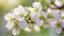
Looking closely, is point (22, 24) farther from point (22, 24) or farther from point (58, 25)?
point (58, 25)

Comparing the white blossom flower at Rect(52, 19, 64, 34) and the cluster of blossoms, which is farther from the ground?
the cluster of blossoms

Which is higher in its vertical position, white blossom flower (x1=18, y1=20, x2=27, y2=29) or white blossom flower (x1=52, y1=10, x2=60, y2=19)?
white blossom flower (x1=52, y1=10, x2=60, y2=19)

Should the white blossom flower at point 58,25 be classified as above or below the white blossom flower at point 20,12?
below

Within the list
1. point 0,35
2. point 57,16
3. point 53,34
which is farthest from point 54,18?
point 0,35

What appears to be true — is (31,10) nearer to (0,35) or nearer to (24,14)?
(24,14)

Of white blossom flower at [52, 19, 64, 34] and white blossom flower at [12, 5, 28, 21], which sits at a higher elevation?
white blossom flower at [12, 5, 28, 21]

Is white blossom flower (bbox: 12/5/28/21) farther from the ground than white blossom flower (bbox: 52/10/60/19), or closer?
farther from the ground

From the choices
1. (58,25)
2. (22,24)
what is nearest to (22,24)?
(22,24)

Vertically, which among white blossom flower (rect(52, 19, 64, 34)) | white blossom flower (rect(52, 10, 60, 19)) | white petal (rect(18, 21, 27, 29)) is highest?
white blossom flower (rect(52, 10, 60, 19))

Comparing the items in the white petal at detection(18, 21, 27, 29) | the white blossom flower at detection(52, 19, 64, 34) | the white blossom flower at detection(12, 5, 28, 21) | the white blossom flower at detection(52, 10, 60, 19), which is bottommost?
the white blossom flower at detection(52, 19, 64, 34)
